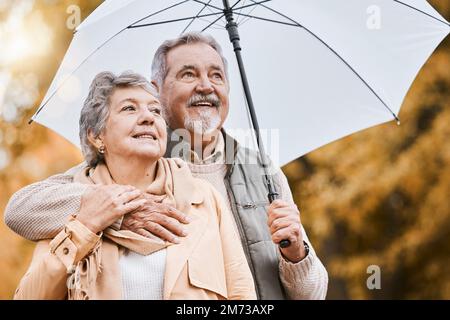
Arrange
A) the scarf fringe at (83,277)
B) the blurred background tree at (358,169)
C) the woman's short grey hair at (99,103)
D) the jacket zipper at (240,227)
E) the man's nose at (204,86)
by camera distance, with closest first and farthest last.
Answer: the scarf fringe at (83,277)
the woman's short grey hair at (99,103)
the jacket zipper at (240,227)
the man's nose at (204,86)
the blurred background tree at (358,169)

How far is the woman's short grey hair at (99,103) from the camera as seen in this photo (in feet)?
7.37

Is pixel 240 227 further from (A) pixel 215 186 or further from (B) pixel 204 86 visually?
(B) pixel 204 86

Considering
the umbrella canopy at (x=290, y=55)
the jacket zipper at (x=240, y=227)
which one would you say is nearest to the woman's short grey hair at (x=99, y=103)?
the umbrella canopy at (x=290, y=55)

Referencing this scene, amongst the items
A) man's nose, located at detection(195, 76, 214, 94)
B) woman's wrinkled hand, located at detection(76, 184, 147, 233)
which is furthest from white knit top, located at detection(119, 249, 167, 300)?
man's nose, located at detection(195, 76, 214, 94)

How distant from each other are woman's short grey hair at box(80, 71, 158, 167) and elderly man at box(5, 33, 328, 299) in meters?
0.12

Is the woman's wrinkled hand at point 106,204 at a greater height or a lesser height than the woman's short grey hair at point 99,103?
lesser

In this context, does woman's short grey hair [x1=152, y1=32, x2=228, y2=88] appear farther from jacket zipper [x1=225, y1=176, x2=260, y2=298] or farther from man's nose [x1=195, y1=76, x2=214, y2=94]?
jacket zipper [x1=225, y1=176, x2=260, y2=298]

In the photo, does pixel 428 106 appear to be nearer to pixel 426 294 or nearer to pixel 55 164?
pixel 426 294

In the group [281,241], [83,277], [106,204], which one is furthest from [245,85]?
[83,277]

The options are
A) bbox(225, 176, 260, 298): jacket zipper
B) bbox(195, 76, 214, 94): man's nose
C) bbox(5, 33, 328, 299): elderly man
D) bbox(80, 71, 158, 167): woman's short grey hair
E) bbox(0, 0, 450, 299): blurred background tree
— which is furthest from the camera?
bbox(0, 0, 450, 299): blurred background tree

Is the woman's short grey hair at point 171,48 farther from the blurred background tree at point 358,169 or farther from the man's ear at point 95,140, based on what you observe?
the blurred background tree at point 358,169

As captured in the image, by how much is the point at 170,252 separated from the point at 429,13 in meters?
1.45

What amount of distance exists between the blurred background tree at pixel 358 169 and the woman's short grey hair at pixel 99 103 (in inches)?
100.0

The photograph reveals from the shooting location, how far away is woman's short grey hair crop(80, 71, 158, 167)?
7.37 ft
